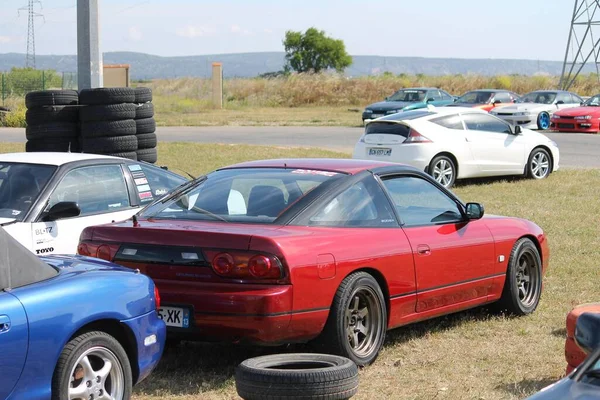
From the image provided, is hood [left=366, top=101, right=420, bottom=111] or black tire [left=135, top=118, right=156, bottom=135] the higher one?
black tire [left=135, top=118, right=156, bottom=135]

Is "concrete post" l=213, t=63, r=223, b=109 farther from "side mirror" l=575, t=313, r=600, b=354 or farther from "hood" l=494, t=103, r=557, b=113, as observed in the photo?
"side mirror" l=575, t=313, r=600, b=354

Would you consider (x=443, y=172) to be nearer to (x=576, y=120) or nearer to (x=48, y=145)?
(x=48, y=145)

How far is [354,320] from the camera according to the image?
22.1 ft

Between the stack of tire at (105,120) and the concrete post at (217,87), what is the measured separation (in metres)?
36.4

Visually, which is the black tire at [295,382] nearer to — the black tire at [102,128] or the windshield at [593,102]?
the black tire at [102,128]

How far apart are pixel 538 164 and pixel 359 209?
1274 centimetres

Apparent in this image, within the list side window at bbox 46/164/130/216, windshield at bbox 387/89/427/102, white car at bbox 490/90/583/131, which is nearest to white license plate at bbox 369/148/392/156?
side window at bbox 46/164/130/216

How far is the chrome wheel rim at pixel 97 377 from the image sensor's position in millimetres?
5145

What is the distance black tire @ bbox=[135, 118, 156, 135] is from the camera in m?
13.7

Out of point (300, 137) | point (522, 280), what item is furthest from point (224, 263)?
point (300, 137)

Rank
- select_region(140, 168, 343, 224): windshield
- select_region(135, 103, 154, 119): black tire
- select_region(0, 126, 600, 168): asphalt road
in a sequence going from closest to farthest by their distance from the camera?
select_region(140, 168, 343, 224): windshield → select_region(135, 103, 154, 119): black tire → select_region(0, 126, 600, 168): asphalt road

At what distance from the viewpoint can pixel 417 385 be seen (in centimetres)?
641

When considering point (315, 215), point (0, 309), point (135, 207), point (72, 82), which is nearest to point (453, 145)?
point (135, 207)

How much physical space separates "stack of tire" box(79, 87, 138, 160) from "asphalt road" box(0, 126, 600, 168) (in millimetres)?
11863
